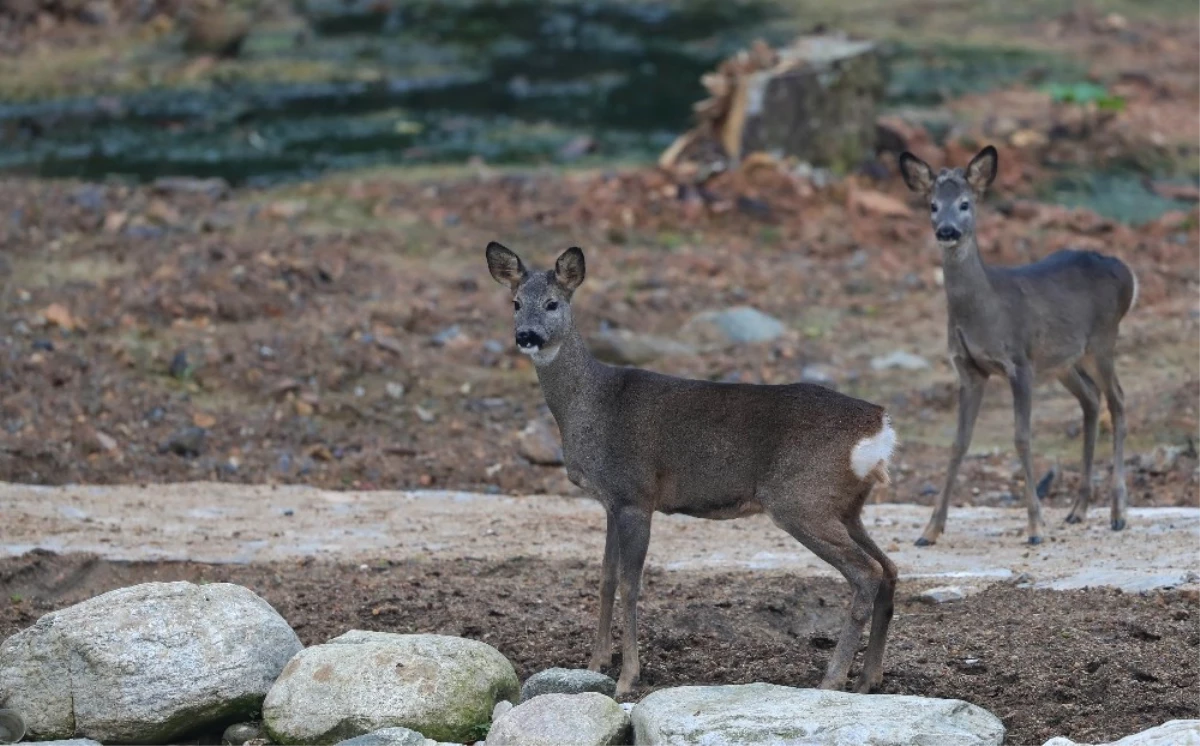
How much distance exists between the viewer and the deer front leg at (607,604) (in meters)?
7.88

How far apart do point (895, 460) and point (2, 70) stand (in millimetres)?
16821

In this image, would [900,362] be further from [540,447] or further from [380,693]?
[380,693]

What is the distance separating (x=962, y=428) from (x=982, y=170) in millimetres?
1494

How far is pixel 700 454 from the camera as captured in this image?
7750mm

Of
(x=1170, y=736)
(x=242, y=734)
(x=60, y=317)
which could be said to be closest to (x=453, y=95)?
(x=60, y=317)

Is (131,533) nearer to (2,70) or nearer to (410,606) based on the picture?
(410,606)

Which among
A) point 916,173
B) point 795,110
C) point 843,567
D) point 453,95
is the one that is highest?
point 916,173

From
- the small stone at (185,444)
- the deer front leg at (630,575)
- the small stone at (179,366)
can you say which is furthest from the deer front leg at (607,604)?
the small stone at (179,366)

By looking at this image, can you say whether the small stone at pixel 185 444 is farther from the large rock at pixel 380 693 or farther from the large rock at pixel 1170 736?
the large rock at pixel 1170 736

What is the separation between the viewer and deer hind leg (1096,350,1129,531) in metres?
10.2

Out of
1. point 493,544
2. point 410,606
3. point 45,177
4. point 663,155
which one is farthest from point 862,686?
point 45,177

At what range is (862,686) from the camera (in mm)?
7477

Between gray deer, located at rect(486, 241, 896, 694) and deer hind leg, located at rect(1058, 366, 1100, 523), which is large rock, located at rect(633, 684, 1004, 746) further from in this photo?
deer hind leg, located at rect(1058, 366, 1100, 523)

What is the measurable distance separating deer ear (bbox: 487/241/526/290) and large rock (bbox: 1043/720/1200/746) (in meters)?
3.31
